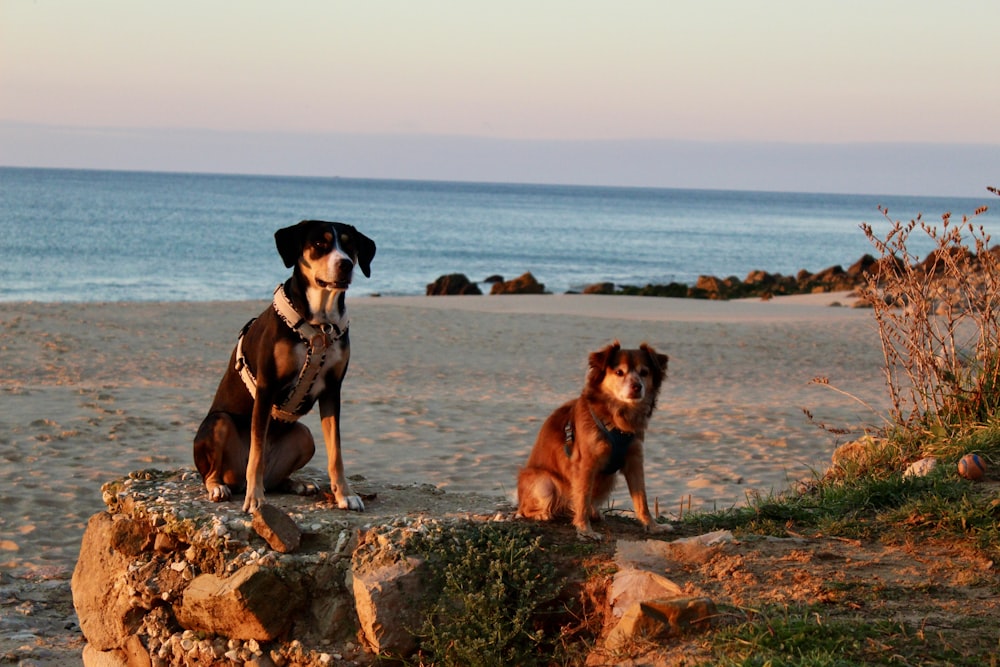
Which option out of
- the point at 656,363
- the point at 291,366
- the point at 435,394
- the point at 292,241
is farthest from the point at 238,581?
the point at 435,394

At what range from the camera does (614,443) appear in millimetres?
5000

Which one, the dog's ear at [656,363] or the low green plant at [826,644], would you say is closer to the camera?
the low green plant at [826,644]

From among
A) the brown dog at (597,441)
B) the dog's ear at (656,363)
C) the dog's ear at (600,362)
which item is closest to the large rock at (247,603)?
the brown dog at (597,441)

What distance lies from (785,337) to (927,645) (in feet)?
56.9

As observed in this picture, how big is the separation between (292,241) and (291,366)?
2.17ft

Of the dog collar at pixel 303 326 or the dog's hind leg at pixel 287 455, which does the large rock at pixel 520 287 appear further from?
the dog collar at pixel 303 326

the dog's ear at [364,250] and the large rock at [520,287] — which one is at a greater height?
the dog's ear at [364,250]

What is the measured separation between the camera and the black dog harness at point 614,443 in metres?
4.98

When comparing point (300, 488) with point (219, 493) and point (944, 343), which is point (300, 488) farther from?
point (944, 343)

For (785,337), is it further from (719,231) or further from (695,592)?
(719,231)

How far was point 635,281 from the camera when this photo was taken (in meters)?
46.1

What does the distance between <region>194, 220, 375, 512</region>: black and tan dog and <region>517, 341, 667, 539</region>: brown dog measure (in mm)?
1074

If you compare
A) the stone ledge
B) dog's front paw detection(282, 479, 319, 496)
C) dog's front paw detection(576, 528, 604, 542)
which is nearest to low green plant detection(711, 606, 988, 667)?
the stone ledge

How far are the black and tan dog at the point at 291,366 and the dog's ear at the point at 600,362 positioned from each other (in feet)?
4.25
